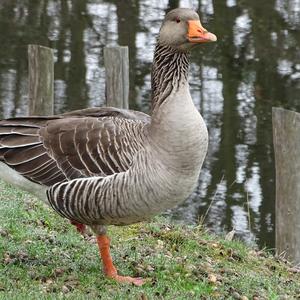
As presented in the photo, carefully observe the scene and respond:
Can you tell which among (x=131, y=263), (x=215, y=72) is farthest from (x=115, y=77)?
(x=215, y=72)

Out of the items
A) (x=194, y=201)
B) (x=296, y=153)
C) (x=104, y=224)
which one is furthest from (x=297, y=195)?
(x=194, y=201)

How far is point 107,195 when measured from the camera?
6449 mm

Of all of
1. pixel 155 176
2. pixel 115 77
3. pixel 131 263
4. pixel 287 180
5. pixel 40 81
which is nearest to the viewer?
pixel 155 176

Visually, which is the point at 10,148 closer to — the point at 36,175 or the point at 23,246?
the point at 36,175

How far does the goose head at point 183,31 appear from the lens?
21.5ft

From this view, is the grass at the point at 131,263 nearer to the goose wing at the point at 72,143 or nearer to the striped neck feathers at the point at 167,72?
the goose wing at the point at 72,143

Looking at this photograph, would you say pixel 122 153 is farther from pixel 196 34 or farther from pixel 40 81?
pixel 40 81

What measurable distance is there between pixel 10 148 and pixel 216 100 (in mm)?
10792

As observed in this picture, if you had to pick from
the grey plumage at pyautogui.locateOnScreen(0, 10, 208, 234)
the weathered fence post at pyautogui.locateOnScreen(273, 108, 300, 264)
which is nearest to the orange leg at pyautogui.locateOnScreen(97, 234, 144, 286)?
the grey plumage at pyautogui.locateOnScreen(0, 10, 208, 234)

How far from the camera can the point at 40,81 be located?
36.6ft

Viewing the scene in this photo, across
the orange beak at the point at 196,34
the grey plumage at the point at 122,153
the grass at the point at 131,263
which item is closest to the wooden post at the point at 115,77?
the grass at the point at 131,263

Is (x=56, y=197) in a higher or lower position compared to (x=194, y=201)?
higher

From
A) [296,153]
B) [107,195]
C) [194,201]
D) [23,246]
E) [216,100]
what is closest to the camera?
[107,195]

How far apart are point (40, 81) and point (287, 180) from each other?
375 centimetres
